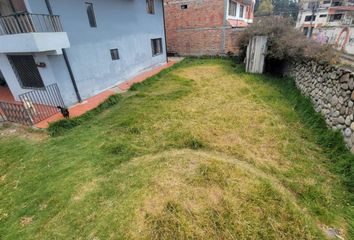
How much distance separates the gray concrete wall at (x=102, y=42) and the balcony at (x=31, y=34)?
31 centimetres

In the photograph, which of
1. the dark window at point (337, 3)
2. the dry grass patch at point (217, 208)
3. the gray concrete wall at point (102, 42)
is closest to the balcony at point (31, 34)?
the gray concrete wall at point (102, 42)

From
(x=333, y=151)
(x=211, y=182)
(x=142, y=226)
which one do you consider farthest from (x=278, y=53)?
(x=142, y=226)

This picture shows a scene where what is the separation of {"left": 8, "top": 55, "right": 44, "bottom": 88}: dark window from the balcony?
0.72 meters

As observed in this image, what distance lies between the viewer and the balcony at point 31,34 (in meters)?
4.76

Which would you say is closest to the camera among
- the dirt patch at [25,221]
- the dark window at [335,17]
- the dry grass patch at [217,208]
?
the dry grass patch at [217,208]

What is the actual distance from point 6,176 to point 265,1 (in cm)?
5991

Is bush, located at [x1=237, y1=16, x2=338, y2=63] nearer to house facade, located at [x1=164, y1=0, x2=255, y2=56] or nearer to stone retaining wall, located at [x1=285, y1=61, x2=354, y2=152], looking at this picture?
stone retaining wall, located at [x1=285, y1=61, x2=354, y2=152]

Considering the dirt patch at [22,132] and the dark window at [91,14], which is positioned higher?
the dark window at [91,14]

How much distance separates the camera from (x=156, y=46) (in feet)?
40.4

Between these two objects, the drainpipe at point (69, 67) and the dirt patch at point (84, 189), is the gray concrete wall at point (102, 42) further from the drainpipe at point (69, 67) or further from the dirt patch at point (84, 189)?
the dirt patch at point (84, 189)

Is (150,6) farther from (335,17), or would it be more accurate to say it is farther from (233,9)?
(335,17)

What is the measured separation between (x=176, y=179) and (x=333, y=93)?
4.12 m

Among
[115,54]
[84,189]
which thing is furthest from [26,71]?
[84,189]

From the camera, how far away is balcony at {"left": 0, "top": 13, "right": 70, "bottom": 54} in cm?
476
